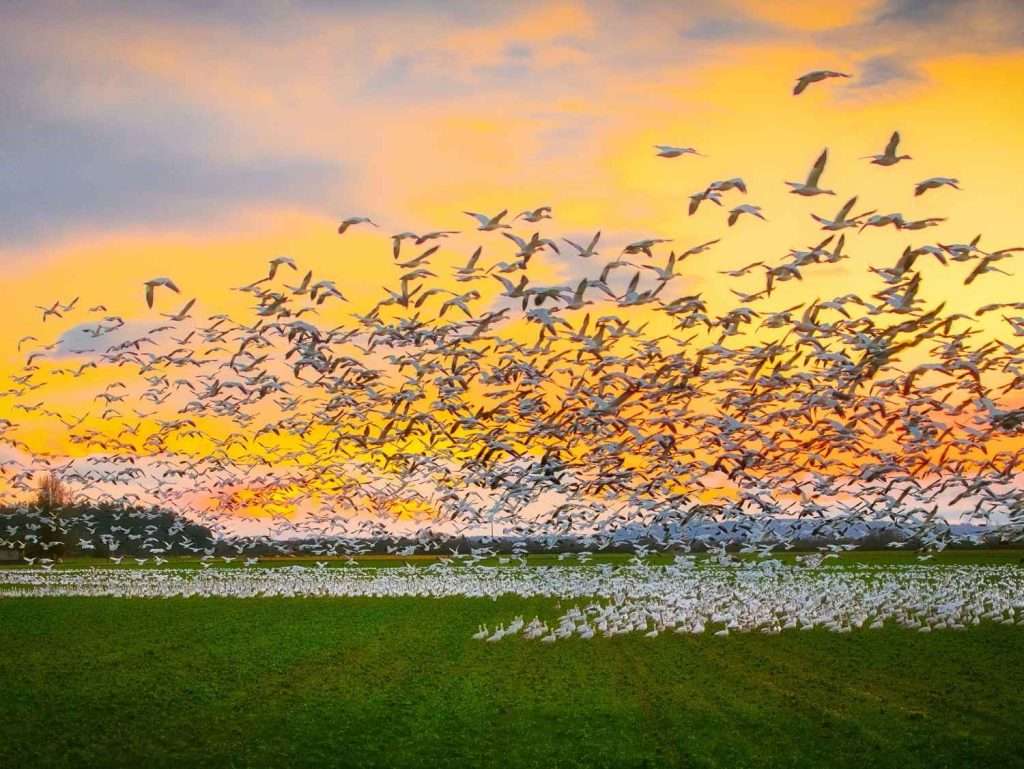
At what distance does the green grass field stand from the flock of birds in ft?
8.33

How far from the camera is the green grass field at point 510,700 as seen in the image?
22.0 meters

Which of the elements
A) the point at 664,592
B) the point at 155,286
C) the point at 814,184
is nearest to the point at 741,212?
the point at 814,184

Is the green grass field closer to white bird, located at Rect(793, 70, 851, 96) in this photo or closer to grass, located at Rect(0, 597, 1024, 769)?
grass, located at Rect(0, 597, 1024, 769)

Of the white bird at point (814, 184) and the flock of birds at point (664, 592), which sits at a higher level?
the white bird at point (814, 184)

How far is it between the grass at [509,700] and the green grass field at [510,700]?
0.29 ft

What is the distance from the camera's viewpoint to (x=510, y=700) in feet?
91.5

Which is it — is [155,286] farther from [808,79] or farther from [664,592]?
[664,592]

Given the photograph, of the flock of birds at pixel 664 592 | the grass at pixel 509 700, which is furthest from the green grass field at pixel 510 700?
the flock of birds at pixel 664 592

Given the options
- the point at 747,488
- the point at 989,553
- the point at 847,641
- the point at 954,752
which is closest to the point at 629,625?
the point at 847,641

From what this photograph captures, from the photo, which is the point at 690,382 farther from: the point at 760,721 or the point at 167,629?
the point at 167,629

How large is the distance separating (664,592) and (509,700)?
38.3 meters

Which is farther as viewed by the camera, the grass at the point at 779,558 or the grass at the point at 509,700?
the grass at the point at 779,558

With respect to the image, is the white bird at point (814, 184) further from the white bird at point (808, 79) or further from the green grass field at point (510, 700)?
the green grass field at point (510, 700)

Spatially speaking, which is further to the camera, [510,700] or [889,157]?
[510,700]
